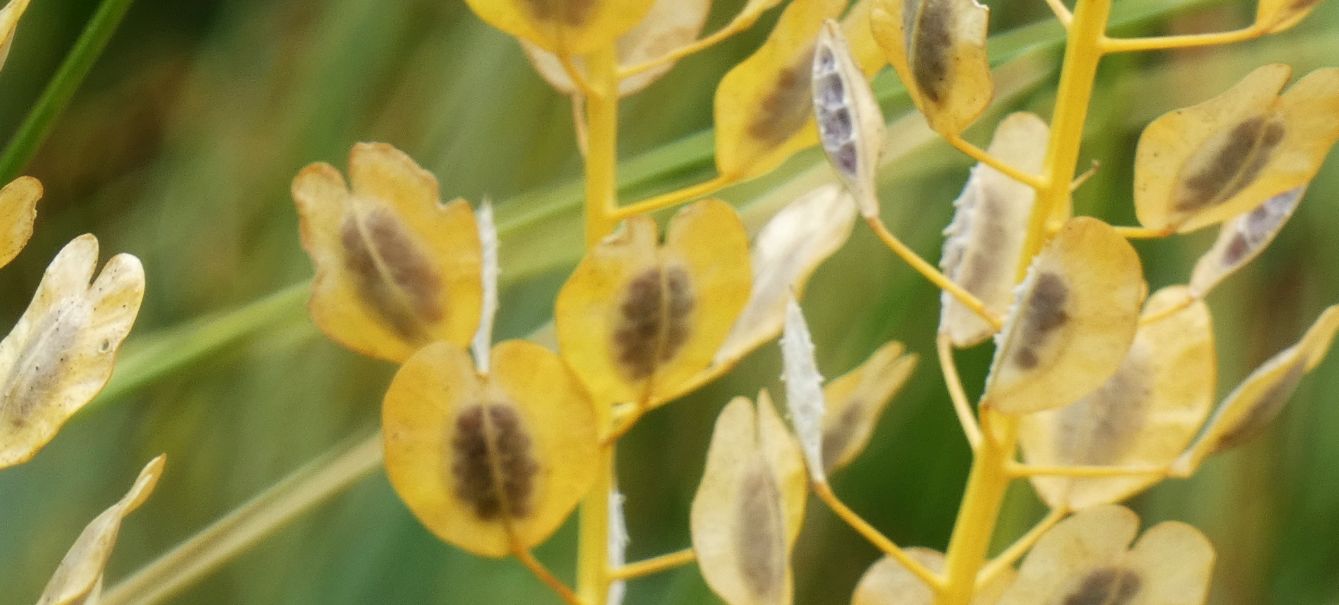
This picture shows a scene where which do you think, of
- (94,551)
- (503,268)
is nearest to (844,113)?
(94,551)

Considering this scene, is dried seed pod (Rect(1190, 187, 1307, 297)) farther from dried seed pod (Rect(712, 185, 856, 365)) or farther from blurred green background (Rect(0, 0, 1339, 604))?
blurred green background (Rect(0, 0, 1339, 604))

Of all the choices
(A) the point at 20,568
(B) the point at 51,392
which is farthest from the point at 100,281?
(A) the point at 20,568

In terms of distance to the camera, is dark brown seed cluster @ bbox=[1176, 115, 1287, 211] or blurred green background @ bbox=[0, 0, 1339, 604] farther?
blurred green background @ bbox=[0, 0, 1339, 604]

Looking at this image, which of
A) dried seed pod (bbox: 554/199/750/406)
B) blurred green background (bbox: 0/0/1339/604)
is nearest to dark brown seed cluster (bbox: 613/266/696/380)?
dried seed pod (bbox: 554/199/750/406)

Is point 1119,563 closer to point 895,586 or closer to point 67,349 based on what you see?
point 895,586

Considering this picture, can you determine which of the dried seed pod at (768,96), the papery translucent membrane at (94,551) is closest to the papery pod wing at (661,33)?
the dried seed pod at (768,96)

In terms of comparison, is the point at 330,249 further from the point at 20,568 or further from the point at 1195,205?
the point at 20,568

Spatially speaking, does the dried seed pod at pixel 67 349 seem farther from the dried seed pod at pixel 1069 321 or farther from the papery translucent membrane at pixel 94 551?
the dried seed pod at pixel 1069 321
